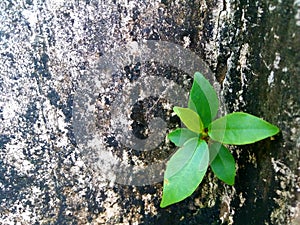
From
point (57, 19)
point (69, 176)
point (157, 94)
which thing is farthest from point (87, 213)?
point (57, 19)

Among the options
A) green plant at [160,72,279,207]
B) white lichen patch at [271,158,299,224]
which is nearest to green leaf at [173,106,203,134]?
green plant at [160,72,279,207]

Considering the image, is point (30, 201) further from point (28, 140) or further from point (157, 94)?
point (157, 94)

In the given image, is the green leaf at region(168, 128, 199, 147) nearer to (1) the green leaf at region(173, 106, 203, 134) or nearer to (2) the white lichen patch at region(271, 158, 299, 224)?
(1) the green leaf at region(173, 106, 203, 134)

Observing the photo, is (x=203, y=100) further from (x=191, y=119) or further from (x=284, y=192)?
(x=284, y=192)

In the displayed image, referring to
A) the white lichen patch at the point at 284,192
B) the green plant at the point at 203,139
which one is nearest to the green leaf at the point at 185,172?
the green plant at the point at 203,139

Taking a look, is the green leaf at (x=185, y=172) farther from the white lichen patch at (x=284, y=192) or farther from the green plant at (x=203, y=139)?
the white lichen patch at (x=284, y=192)
